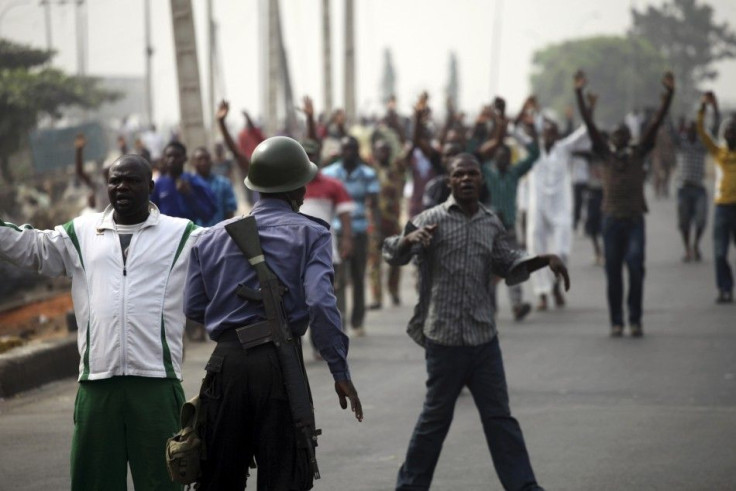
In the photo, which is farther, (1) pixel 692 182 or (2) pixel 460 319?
(1) pixel 692 182

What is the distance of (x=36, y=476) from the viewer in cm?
788

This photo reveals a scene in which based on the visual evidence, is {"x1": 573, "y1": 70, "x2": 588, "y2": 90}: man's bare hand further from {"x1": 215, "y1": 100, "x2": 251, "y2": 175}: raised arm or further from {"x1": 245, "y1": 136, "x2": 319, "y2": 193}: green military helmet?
{"x1": 245, "y1": 136, "x2": 319, "y2": 193}: green military helmet

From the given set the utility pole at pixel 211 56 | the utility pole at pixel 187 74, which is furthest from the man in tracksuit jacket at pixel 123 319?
the utility pole at pixel 211 56

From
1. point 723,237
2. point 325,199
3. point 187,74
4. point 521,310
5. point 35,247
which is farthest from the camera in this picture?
point 723,237

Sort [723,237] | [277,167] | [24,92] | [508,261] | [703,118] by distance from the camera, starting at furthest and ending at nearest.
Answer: [24,92] < [723,237] < [703,118] < [508,261] < [277,167]

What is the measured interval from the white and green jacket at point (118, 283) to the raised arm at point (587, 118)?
7734 millimetres

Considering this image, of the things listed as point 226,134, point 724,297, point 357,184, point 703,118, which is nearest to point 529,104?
point 703,118

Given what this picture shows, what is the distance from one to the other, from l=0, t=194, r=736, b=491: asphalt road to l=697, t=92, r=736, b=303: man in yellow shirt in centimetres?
50

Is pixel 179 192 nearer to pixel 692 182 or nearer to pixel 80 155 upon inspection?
pixel 80 155

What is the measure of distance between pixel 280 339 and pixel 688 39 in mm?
142279

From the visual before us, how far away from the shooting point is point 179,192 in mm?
11617

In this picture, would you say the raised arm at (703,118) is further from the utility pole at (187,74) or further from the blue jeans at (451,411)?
the blue jeans at (451,411)

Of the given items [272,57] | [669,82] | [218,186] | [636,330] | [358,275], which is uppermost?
[272,57]

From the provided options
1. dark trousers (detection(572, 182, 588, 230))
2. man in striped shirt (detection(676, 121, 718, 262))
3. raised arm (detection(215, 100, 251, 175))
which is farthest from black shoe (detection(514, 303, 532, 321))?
dark trousers (detection(572, 182, 588, 230))
